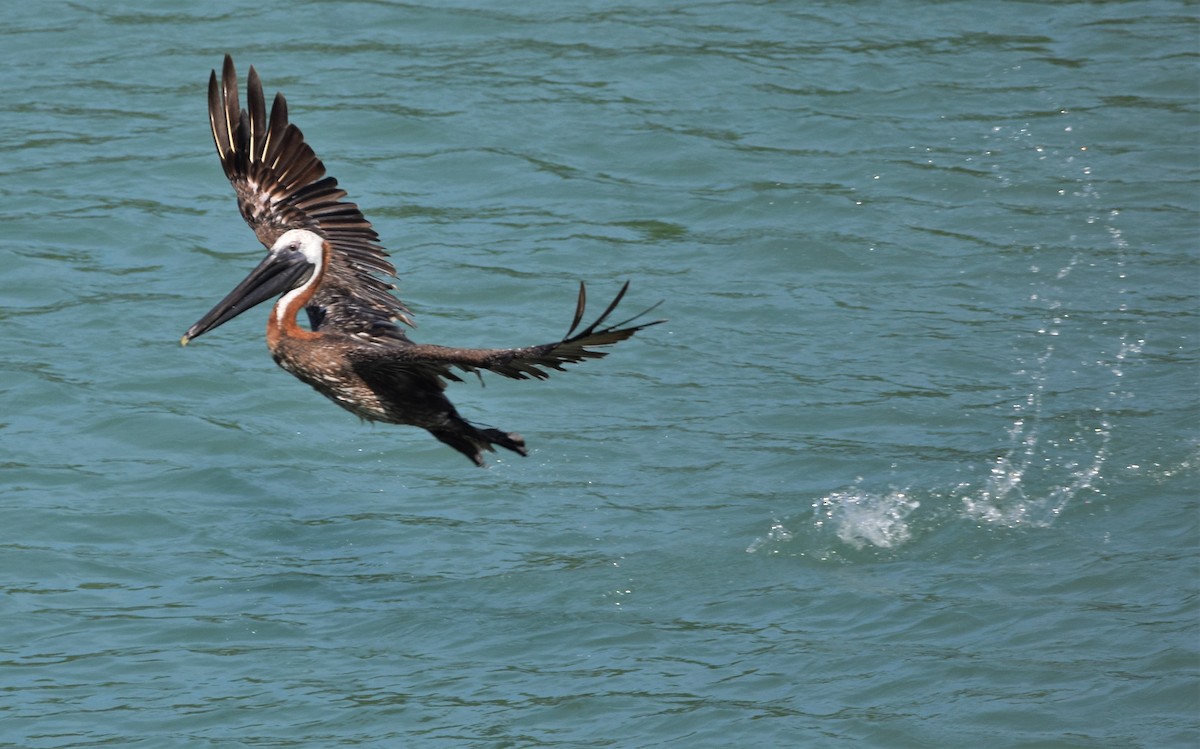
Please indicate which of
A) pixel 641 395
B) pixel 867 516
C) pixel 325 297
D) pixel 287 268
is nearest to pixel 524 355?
pixel 287 268

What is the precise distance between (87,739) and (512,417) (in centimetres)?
341

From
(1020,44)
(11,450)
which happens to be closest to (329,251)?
(11,450)

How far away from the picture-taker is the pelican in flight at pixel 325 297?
7676 millimetres

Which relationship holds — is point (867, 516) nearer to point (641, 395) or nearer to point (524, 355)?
point (641, 395)

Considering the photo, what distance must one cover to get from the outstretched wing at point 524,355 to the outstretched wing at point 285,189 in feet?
4.64

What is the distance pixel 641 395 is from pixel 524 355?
12.4 feet

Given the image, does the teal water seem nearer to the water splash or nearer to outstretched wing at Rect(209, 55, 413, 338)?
the water splash

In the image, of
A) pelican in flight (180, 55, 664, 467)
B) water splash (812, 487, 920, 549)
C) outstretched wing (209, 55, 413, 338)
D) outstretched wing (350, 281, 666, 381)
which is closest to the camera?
outstretched wing (350, 281, 666, 381)

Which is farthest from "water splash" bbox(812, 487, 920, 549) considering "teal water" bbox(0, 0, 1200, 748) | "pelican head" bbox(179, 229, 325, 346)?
"pelican head" bbox(179, 229, 325, 346)

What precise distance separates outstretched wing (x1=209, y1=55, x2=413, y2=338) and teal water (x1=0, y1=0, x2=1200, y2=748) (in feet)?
4.06

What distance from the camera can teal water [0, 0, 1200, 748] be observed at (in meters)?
7.43

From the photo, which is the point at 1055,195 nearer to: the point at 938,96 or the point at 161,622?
the point at 938,96

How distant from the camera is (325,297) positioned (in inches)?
331

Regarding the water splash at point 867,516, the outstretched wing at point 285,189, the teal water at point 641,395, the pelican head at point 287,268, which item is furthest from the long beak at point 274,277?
the water splash at point 867,516
